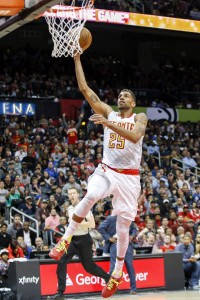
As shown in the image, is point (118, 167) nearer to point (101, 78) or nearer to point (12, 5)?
point (12, 5)

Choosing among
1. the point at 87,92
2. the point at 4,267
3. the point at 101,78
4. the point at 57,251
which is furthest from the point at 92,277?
the point at 101,78

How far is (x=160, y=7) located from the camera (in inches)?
1188

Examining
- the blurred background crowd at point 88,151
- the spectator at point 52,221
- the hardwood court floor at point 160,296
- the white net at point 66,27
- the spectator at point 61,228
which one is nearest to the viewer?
the white net at point 66,27

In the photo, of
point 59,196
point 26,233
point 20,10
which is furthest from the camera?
point 59,196

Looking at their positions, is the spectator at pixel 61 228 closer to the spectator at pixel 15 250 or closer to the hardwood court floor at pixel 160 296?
Answer: the spectator at pixel 15 250

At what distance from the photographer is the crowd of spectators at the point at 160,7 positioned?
27922mm

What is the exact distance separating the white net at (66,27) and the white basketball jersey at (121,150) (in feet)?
3.61

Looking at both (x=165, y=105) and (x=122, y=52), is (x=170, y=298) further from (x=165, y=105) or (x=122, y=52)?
(x=122, y=52)

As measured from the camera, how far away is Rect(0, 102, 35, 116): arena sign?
25.8 meters

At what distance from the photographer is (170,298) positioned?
13.5 metres

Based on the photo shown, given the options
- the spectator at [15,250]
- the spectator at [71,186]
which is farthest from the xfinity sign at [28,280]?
the spectator at [71,186]

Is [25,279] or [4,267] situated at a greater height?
[4,267]

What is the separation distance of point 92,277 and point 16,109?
11.9 metres

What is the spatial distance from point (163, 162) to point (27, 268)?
12.6 meters
